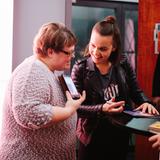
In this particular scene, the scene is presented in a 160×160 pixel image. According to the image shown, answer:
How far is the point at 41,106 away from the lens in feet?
4.00

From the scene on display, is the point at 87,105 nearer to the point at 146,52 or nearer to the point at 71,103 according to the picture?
the point at 71,103

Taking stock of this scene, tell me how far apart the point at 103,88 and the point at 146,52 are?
44.7 inches

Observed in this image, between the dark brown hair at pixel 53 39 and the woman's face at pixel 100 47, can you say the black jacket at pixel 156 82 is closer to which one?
the woman's face at pixel 100 47

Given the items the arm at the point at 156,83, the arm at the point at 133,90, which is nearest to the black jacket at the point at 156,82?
the arm at the point at 156,83

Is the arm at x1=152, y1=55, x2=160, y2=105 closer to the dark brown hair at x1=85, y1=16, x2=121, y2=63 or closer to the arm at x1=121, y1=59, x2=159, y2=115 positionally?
the arm at x1=121, y1=59, x2=159, y2=115

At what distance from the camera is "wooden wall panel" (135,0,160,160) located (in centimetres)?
276

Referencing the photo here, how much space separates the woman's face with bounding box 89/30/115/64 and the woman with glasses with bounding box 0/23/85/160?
1.30 ft

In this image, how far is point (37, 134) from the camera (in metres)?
1.32

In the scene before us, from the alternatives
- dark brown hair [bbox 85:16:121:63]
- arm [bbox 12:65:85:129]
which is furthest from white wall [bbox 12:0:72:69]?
arm [bbox 12:65:85:129]

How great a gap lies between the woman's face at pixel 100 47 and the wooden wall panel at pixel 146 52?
3.49 feet

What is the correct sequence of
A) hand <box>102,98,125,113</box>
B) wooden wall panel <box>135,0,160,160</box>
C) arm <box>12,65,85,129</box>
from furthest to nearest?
1. wooden wall panel <box>135,0,160,160</box>
2. hand <box>102,98,125,113</box>
3. arm <box>12,65,85,129</box>

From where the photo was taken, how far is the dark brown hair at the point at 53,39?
51.5 inches

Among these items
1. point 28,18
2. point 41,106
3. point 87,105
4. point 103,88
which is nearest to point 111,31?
point 103,88

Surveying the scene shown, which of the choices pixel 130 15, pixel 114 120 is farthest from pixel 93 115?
pixel 130 15
